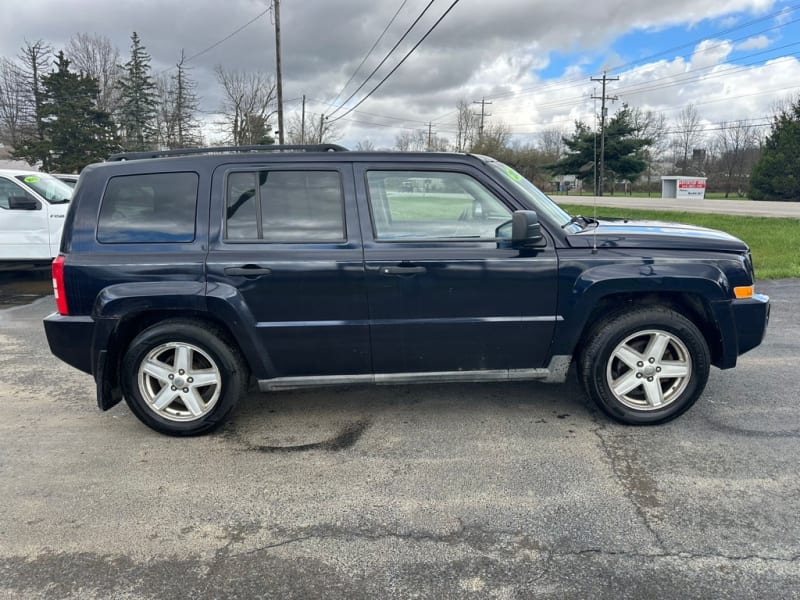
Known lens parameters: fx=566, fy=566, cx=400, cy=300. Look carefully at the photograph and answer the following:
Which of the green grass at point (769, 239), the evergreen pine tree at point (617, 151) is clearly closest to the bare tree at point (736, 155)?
the evergreen pine tree at point (617, 151)

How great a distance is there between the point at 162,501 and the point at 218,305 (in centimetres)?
117

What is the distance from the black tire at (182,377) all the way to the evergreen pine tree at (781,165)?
159 ft

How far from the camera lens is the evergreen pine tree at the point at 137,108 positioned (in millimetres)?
42094

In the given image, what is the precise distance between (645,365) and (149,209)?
134 inches

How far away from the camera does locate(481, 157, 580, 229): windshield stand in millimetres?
3766

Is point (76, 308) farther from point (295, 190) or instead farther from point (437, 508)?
point (437, 508)

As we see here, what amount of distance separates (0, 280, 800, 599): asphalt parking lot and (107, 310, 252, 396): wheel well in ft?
1.80

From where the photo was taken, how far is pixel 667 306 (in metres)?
3.83

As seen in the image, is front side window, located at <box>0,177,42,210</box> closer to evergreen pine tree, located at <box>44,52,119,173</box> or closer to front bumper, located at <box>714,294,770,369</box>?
front bumper, located at <box>714,294,770,369</box>

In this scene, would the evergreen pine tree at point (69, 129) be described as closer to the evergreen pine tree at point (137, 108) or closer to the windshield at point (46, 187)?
the evergreen pine tree at point (137, 108)

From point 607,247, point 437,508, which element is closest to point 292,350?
point 437,508

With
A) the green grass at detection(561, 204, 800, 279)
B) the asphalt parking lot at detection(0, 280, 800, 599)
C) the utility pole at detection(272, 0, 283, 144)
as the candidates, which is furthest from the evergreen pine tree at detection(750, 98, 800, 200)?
the asphalt parking lot at detection(0, 280, 800, 599)

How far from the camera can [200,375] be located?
370cm

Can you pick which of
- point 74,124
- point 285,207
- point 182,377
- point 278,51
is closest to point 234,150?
point 285,207
